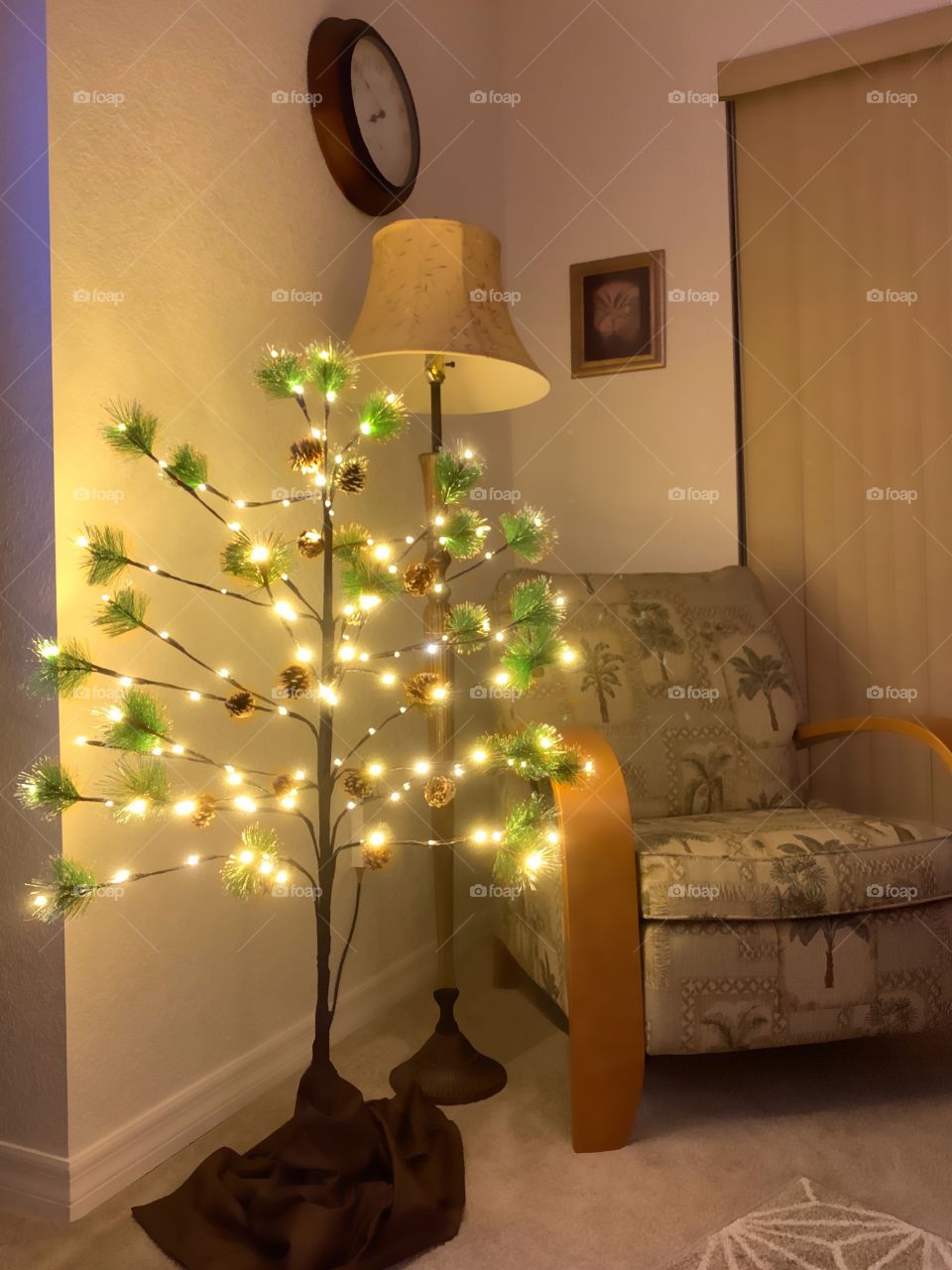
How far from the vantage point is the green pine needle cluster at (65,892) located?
132 cm

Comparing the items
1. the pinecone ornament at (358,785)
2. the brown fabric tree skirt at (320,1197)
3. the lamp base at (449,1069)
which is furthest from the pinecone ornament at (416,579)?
the lamp base at (449,1069)

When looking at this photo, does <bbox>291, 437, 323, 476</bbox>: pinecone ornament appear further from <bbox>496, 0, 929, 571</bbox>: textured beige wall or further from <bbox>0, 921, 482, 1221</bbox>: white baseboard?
<bbox>496, 0, 929, 571</bbox>: textured beige wall

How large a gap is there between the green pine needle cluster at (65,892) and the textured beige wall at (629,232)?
167 cm

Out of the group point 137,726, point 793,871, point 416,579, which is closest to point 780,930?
point 793,871

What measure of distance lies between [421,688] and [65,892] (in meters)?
0.56

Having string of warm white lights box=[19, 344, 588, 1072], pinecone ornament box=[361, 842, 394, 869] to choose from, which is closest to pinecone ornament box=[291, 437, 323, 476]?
string of warm white lights box=[19, 344, 588, 1072]

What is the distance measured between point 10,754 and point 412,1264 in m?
0.87

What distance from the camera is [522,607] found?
1566 millimetres

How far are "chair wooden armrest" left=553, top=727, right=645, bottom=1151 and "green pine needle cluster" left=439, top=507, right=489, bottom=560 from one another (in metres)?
0.41

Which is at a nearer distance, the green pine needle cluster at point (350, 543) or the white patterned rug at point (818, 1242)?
the white patterned rug at point (818, 1242)

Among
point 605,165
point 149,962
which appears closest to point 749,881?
point 149,962

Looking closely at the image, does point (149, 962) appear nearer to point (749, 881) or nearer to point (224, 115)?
point (749, 881)

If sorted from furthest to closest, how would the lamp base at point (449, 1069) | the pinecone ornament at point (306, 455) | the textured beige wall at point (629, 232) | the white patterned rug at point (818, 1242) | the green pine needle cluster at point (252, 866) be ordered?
the textured beige wall at point (629, 232), the lamp base at point (449, 1069), the pinecone ornament at point (306, 455), the green pine needle cluster at point (252, 866), the white patterned rug at point (818, 1242)

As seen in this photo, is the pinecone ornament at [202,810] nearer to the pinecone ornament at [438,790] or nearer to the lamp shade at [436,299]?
the pinecone ornament at [438,790]
